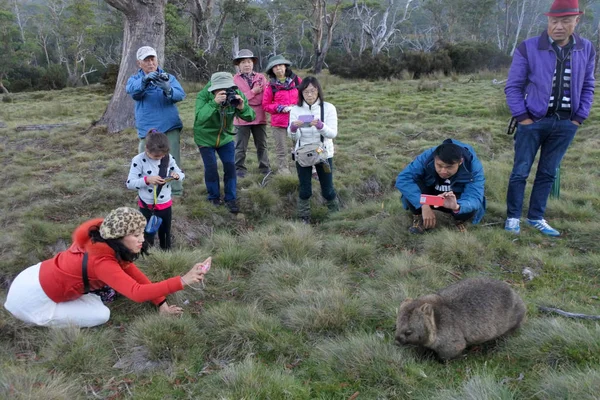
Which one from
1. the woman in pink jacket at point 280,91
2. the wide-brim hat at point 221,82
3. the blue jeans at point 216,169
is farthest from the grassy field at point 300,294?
the wide-brim hat at point 221,82

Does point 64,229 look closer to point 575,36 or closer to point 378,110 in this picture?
point 575,36

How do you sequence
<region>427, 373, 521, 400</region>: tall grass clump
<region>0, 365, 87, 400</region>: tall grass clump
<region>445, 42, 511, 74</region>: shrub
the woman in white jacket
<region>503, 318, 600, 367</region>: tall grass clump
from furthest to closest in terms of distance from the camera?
<region>445, 42, 511, 74</region>: shrub, the woman in white jacket, <region>503, 318, 600, 367</region>: tall grass clump, <region>0, 365, 87, 400</region>: tall grass clump, <region>427, 373, 521, 400</region>: tall grass clump

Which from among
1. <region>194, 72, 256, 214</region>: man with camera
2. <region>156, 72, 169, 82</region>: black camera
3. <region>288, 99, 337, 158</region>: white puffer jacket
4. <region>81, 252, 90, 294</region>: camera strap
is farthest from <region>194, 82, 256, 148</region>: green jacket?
<region>81, 252, 90, 294</region>: camera strap

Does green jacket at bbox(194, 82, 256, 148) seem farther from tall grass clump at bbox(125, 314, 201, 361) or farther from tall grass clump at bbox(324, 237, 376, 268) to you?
tall grass clump at bbox(125, 314, 201, 361)

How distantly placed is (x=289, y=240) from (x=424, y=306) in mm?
2054

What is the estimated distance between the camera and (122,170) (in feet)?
23.5

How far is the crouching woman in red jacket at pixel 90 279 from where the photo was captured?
3244 mm

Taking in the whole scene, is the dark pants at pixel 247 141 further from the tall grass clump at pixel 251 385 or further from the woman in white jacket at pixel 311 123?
the tall grass clump at pixel 251 385

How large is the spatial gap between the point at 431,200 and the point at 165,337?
9.44 feet

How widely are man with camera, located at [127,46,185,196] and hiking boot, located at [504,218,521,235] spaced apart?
13.0 feet

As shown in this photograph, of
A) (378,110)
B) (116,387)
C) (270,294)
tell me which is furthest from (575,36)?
(378,110)

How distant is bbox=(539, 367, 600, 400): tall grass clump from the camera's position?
2236 millimetres

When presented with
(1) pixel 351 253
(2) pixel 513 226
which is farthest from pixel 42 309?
(2) pixel 513 226

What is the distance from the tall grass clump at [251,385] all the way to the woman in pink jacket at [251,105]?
4.46 metres
